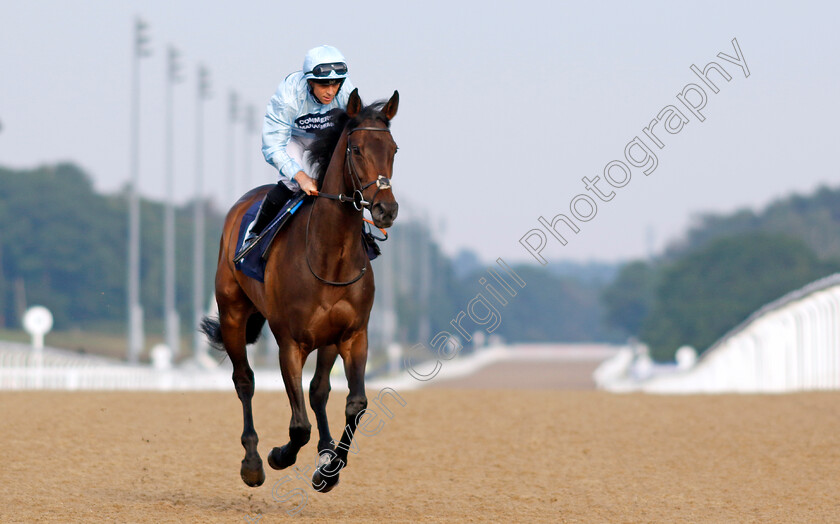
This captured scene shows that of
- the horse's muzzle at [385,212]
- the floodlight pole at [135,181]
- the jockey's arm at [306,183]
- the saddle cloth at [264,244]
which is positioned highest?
the horse's muzzle at [385,212]

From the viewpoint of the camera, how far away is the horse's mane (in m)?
7.57

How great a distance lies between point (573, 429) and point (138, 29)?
27.7 m

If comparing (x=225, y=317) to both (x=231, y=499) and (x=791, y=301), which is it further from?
(x=791, y=301)

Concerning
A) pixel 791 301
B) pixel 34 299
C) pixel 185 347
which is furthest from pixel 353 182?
pixel 185 347

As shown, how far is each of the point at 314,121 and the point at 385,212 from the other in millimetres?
1602

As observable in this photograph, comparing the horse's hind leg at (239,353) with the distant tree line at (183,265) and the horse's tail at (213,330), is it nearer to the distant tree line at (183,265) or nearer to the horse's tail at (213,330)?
the horse's tail at (213,330)

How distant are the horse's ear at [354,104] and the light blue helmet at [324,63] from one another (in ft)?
1.96

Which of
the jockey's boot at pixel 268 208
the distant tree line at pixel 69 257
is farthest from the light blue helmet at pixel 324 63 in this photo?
the distant tree line at pixel 69 257

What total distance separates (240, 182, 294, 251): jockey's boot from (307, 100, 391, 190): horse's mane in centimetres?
50

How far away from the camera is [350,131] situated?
751cm

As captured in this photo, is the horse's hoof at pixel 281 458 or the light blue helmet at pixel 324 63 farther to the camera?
the horse's hoof at pixel 281 458

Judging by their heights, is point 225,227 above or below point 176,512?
above

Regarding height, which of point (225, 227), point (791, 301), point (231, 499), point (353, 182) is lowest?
point (791, 301)

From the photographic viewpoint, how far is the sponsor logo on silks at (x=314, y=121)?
8.24m
